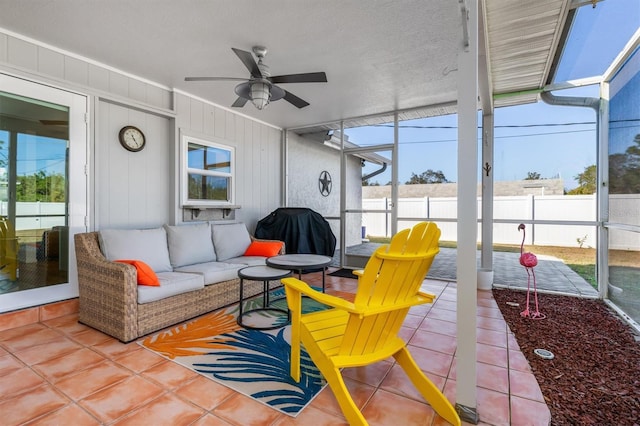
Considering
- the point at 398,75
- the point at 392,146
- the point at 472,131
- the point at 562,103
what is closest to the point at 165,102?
the point at 398,75

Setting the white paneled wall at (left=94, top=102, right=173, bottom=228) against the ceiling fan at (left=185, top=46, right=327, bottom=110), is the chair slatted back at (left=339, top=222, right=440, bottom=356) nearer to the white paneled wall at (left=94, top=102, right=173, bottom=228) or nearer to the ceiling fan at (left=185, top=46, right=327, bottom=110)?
the ceiling fan at (left=185, top=46, right=327, bottom=110)

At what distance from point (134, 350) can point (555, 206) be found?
496 centimetres

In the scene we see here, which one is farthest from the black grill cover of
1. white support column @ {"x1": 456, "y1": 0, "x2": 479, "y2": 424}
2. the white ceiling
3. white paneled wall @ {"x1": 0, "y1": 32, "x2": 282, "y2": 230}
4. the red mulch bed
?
white support column @ {"x1": 456, "y1": 0, "x2": 479, "y2": 424}

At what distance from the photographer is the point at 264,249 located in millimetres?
4266

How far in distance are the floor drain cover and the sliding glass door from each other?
14.2ft

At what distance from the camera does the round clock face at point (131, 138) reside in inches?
140

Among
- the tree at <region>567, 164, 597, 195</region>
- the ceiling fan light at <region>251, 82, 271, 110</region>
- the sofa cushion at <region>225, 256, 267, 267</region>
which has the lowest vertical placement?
the sofa cushion at <region>225, 256, 267, 267</region>

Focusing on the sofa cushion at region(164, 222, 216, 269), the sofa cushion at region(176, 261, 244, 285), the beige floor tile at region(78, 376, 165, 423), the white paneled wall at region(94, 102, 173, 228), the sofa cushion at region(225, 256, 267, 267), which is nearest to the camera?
the beige floor tile at region(78, 376, 165, 423)

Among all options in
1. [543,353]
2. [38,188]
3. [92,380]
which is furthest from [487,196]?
[38,188]

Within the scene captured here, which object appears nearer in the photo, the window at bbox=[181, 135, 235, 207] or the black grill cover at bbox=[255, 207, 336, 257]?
the window at bbox=[181, 135, 235, 207]

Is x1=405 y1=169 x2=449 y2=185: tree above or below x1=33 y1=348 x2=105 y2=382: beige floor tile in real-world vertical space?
above

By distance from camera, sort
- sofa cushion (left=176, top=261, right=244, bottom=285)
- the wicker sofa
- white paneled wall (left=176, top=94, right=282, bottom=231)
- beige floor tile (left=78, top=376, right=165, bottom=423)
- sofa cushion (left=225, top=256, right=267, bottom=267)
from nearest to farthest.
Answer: beige floor tile (left=78, top=376, right=165, bottom=423) → the wicker sofa → sofa cushion (left=176, top=261, right=244, bottom=285) → sofa cushion (left=225, top=256, right=267, bottom=267) → white paneled wall (left=176, top=94, right=282, bottom=231)

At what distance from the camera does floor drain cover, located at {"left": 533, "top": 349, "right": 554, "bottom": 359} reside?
2.30m

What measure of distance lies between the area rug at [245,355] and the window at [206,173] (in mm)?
1895
